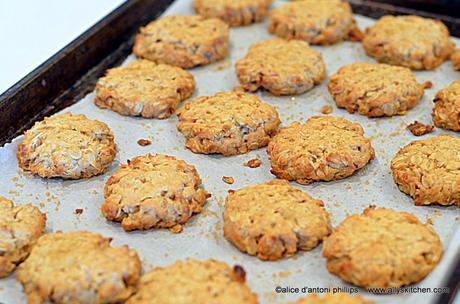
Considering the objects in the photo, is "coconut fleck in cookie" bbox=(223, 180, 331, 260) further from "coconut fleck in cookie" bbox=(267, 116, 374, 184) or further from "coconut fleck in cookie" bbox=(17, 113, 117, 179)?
"coconut fleck in cookie" bbox=(17, 113, 117, 179)

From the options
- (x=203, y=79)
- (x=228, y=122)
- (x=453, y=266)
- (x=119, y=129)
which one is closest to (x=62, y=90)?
(x=119, y=129)

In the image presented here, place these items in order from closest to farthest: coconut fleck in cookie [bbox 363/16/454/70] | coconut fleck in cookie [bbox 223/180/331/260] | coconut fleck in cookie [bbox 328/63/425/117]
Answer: coconut fleck in cookie [bbox 223/180/331/260] < coconut fleck in cookie [bbox 328/63/425/117] < coconut fleck in cookie [bbox 363/16/454/70]

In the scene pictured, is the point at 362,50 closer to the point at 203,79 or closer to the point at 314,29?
the point at 314,29

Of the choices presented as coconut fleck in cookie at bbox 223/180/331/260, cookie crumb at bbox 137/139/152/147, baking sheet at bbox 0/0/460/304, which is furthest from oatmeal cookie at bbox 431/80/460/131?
cookie crumb at bbox 137/139/152/147

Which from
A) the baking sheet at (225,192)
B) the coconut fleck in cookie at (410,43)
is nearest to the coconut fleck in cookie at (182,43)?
the baking sheet at (225,192)

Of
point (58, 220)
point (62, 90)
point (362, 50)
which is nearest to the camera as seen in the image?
point (58, 220)

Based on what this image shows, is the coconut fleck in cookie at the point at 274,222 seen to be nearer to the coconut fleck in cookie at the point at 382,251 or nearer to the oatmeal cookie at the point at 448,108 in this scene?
the coconut fleck in cookie at the point at 382,251

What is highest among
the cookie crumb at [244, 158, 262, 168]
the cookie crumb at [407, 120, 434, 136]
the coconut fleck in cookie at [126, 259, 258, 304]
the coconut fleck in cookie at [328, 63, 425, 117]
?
the coconut fleck in cookie at [126, 259, 258, 304]
